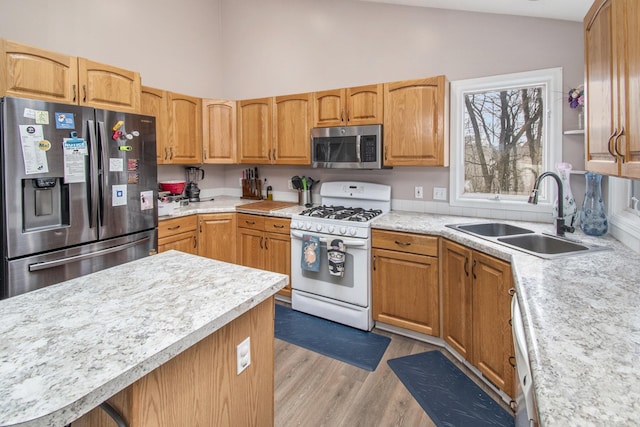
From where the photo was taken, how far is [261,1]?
12.9 feet

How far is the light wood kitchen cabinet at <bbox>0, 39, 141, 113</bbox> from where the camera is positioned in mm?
2139

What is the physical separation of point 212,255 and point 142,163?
1.16 m

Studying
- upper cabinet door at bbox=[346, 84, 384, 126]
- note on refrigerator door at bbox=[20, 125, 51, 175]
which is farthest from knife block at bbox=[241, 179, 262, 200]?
note on refrigerator door at bbox=[20, 125, 51, 175]

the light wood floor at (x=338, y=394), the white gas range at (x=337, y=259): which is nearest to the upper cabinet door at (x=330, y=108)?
the white gas range at (x=337, y=259)

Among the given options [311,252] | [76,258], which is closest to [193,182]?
[76,258]

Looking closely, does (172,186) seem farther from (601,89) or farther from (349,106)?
(601,89)

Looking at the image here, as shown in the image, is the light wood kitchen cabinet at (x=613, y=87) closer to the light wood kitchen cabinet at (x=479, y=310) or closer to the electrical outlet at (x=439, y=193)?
the light wood kitchen cabinet at (x=479, y=310)

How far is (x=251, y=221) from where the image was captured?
3.44 metres

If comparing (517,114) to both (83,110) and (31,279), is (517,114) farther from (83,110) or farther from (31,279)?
(31,279)

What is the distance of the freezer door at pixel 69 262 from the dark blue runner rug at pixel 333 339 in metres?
1.37

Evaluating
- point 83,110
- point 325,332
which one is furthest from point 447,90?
point 83,110

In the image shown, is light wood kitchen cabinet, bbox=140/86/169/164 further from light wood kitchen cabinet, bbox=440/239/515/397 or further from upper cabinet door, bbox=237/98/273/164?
light wood kitchen cabinet, bbox=440/239/515/397

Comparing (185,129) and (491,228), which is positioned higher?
(185,129)

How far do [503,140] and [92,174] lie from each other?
3.21m
